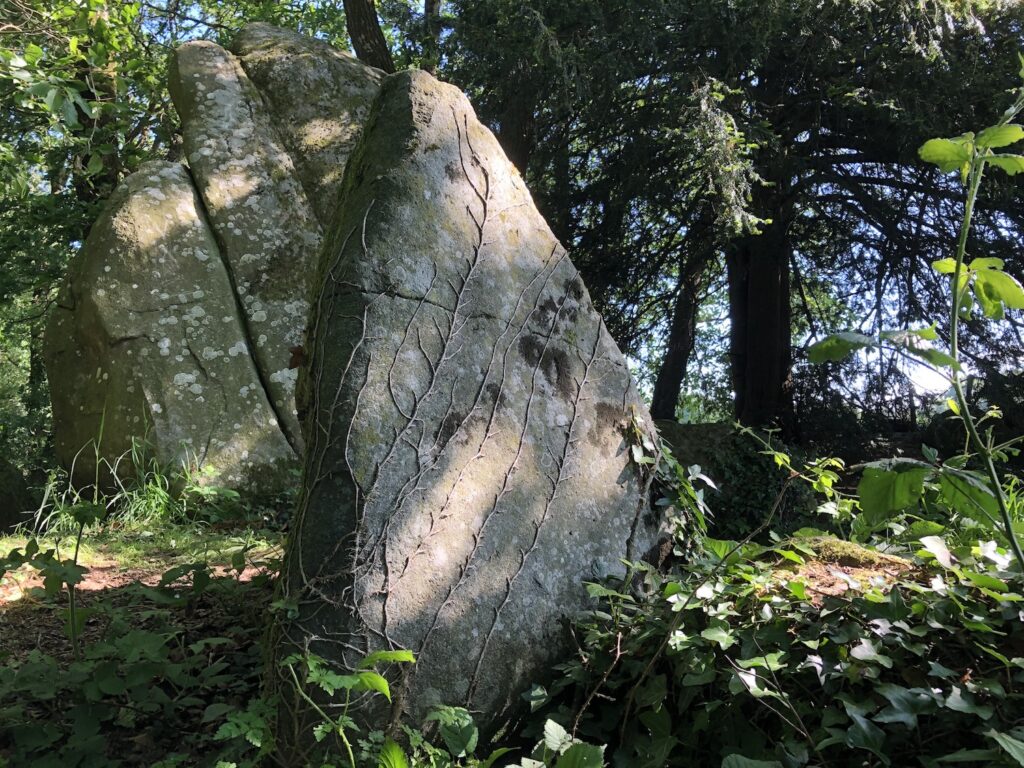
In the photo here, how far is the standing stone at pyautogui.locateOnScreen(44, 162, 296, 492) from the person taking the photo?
5.38 meters

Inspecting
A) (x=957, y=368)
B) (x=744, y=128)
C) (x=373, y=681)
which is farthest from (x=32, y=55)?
(x=744, y=128)

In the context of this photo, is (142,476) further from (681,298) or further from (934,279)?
(934,279)

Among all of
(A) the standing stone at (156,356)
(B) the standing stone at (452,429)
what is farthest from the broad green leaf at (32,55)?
(A) the standing stone at (156,356)

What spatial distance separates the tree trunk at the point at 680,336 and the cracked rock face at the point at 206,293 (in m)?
3.91

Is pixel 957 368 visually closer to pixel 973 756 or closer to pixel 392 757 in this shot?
pixel 973 756

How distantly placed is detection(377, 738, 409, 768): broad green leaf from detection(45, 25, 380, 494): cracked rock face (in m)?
3.69

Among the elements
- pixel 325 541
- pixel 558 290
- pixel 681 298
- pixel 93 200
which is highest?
pixel 93 200

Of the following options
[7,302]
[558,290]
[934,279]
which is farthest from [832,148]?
[7,302]

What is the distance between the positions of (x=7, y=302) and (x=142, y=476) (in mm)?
4986

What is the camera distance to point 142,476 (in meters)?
5.09

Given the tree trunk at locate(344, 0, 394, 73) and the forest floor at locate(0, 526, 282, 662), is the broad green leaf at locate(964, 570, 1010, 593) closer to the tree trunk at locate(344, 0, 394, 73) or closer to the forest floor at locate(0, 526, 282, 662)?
the forest floor at locate(0, 526, 282, 662)

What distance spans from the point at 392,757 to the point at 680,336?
8.10m

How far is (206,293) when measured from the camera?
19.2 ft

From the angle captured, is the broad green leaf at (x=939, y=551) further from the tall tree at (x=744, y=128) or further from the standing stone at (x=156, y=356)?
the tall tree at (x=744, y=128)
